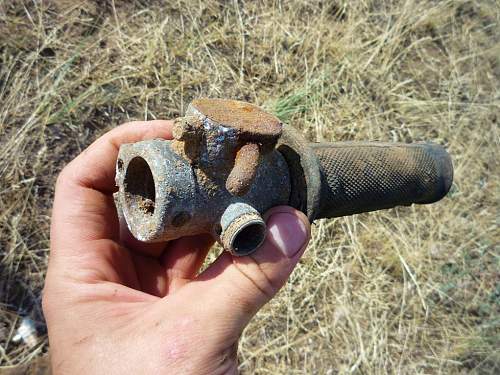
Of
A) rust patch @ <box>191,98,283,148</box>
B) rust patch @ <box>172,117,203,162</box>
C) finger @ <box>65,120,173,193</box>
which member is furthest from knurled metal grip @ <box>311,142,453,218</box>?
finger @ <box>65,120,173,193</box>

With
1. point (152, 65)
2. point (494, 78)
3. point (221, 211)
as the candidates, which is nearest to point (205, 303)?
point (221, 211)

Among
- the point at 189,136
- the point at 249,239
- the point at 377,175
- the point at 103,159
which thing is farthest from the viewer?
the point at 103,159

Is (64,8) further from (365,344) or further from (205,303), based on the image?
(365,344)

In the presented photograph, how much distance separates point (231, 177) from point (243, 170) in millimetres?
29

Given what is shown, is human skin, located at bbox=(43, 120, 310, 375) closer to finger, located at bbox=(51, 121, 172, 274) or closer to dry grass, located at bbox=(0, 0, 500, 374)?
finger, located at bbox=(51, 121, 172, 274)

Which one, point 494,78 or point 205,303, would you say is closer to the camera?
point 205,303

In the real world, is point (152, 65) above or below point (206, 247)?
above

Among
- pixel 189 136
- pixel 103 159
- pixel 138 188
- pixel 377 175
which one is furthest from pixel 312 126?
pixel 189 136

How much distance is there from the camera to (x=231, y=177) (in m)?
1.03

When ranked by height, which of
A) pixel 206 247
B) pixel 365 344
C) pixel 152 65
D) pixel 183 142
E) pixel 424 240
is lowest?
pixel 365 344

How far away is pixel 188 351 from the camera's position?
3.53 ft

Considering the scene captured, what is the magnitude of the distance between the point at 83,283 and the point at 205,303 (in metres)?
0.40

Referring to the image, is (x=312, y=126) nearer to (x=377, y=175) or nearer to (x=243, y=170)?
(x=377, y=175)

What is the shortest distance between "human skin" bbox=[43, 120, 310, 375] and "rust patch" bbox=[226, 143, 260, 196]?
0.18 meters
